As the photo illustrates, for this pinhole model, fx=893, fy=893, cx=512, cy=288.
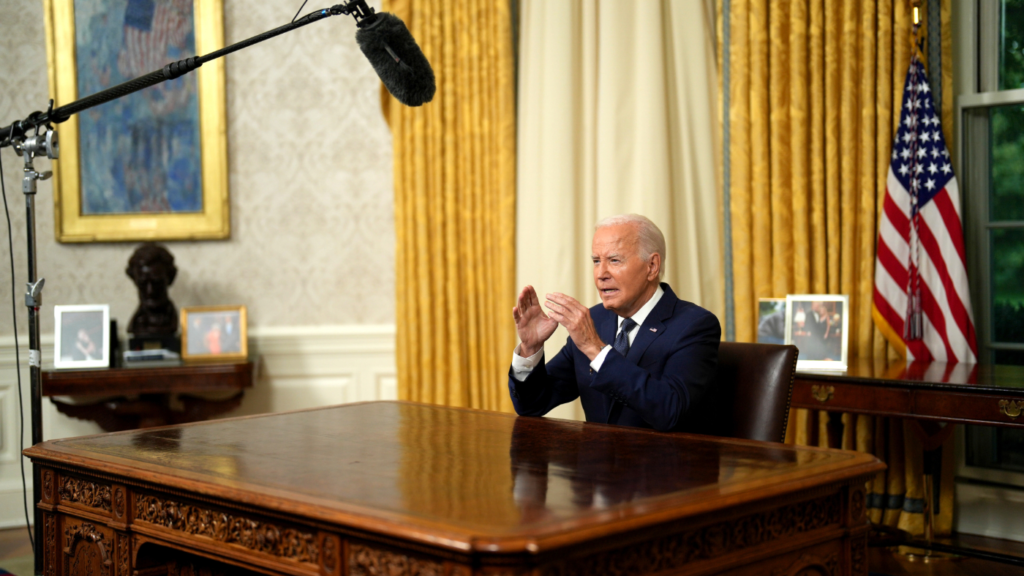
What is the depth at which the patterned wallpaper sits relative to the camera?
5.02 m

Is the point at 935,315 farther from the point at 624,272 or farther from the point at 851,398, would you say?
the point at 624,272

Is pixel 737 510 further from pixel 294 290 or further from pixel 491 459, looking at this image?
pixel 294 290

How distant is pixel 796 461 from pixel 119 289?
4.15 m

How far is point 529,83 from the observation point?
4746 millimetres

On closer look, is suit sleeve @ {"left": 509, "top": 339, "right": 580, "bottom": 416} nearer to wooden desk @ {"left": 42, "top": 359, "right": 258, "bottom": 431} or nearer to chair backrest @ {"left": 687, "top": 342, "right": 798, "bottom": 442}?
chair backrest @ {"left": 687, "top": 342, "right": 798, "bottom": 442}

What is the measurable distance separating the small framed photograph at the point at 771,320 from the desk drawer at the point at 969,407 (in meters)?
0.78

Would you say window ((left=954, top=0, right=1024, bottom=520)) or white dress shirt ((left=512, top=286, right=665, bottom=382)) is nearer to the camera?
white dress shirt ((left=512, top=286, right=665, bottom=382))

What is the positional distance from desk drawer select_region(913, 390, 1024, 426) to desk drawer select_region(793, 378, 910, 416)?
0.07m

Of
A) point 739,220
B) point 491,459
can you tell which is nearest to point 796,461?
point 491,459

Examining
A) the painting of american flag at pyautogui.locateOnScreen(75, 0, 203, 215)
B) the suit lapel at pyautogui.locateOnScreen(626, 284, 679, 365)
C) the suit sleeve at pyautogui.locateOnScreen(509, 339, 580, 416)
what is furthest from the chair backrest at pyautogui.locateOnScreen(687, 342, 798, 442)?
the painting of american flag at pyautogui.locateOnScreen(75, 0, 203, 215)

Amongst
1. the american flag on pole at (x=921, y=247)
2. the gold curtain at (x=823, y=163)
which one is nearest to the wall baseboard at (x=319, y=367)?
the gold curtain at (x=823, y=163)

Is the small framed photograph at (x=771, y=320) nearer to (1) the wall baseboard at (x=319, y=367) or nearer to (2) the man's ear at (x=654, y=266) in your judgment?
(2) the man's ear at (x=654, y=266)

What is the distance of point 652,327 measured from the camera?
2.63 meters

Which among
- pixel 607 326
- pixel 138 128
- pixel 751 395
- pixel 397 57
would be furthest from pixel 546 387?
pixel 138 128
